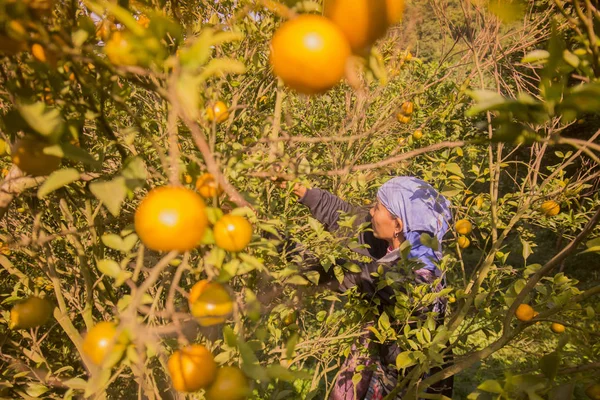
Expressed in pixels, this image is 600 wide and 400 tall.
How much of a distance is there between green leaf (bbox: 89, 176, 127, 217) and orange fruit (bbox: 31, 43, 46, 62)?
0.59 feet

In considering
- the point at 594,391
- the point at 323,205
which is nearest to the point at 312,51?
the point at 594,391

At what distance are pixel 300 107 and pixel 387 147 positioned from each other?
692mm

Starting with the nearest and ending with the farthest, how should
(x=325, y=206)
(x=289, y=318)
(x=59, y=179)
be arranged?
1. (x=59, y=179)
2. (x=289, y=318)
3. (x=325, y=206)

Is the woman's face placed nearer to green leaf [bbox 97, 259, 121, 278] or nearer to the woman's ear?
the woman's ear

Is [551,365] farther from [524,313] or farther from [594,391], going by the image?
[524,313]

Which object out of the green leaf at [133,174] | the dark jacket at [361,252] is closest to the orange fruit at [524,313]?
the dark jacket at [361,252]

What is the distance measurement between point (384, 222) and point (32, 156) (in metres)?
1.46

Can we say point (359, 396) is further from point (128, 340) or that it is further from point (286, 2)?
point (286, 2)

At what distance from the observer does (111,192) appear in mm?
474

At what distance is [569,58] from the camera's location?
1.82 feet

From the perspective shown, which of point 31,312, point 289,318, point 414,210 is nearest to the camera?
point 31,312

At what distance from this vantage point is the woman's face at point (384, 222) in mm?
1745

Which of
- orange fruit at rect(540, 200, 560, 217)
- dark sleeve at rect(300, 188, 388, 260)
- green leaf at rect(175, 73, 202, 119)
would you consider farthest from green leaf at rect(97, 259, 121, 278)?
orange fruit at rect(540, 200, 560, 217)

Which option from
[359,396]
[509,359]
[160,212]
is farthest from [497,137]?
[509,359]
